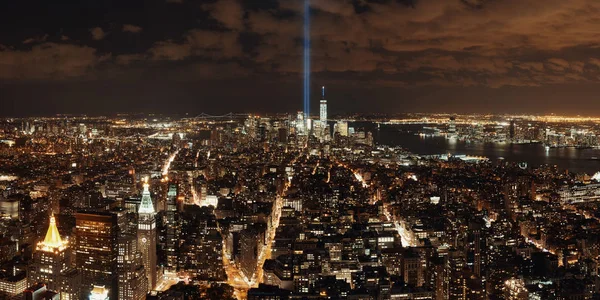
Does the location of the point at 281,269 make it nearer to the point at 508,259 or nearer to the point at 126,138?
the point at 508,259

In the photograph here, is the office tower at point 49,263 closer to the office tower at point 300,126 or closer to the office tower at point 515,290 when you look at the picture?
the office tower at point 515,290

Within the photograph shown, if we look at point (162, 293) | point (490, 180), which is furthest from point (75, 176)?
point (490, 180)

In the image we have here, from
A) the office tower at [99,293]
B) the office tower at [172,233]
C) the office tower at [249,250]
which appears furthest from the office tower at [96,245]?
the office tower at [249,250]

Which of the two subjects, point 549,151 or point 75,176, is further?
point 549,151

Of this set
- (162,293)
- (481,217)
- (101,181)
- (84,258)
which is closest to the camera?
(162,293)

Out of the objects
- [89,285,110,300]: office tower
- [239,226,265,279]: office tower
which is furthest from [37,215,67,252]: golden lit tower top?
[239,226,265,279]: office tower

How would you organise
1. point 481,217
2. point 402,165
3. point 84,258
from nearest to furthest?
point 84,258 → point 481,217 → point 402,165

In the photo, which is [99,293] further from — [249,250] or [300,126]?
[300,126]
